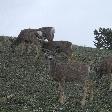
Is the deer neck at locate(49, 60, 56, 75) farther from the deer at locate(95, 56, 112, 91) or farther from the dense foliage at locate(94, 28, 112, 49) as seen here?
the dense foliage at locate(94, 28, 112, 49)

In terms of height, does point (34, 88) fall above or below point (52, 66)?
below

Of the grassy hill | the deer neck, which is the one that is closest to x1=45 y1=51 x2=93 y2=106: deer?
the deer neck

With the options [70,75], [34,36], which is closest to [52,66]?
[70,75]

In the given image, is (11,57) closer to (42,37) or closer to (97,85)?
(42,37)

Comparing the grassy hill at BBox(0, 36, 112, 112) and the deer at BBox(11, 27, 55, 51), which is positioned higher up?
the deer at BBox(11, 27, 55, 51)

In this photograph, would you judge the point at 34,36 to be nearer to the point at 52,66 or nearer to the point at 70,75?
the point at 52,66

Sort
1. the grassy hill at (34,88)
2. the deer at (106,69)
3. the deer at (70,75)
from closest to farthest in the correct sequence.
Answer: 1. the grassy hill at (34,88)
2. the deer at (70,75)
3. the deer at (106,69)

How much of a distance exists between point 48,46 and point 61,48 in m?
1.18

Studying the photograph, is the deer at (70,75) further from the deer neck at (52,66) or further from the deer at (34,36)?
the deer at (34,36)

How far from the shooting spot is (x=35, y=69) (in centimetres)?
3812

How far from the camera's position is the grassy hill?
28375 millimetres

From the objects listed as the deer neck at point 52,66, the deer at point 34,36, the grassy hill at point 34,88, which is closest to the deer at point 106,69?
the grassy hill at point 34,88

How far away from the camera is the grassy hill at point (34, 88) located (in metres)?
28.4

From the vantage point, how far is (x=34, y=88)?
32.7 meters
